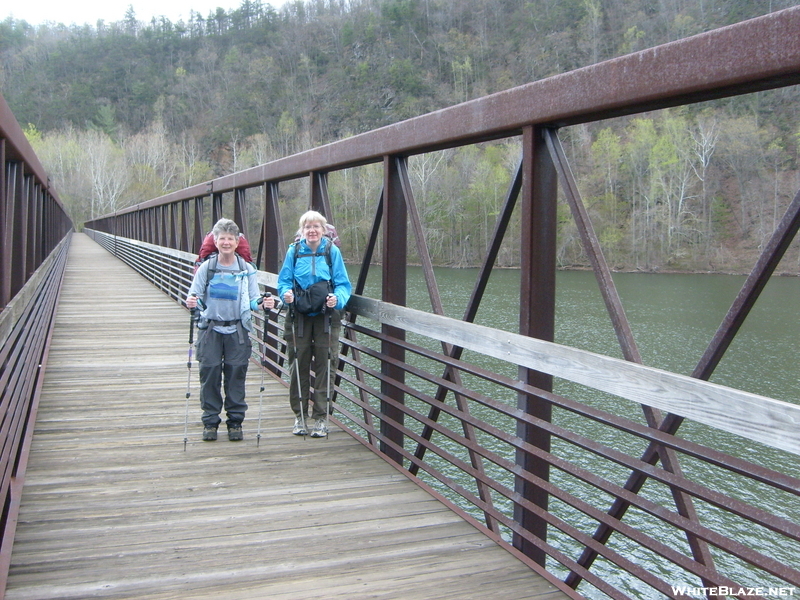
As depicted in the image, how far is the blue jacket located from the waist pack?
0.05 meters

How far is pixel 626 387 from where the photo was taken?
2598mm

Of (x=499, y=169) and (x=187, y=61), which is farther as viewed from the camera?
(x=187, y=61)

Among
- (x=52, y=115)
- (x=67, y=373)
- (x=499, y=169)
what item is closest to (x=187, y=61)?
(x=52, y=115)

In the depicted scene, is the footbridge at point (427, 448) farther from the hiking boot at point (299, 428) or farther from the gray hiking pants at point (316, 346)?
the gray hiking pants at point (316, 346)

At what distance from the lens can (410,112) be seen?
3750 inches

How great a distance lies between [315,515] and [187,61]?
146002 millimetres

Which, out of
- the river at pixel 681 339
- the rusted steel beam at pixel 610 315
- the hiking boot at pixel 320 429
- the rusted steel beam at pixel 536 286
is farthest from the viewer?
the river at pixel 681 339

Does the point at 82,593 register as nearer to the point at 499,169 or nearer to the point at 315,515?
the point at 315,515

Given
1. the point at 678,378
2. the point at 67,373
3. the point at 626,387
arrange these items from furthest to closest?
the point at 67,373
the point at 626,387
the point at 678,378

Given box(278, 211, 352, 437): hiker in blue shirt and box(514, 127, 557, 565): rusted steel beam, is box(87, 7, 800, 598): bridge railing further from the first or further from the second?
box(278, 211, 352, 437): hiker in blue shirt

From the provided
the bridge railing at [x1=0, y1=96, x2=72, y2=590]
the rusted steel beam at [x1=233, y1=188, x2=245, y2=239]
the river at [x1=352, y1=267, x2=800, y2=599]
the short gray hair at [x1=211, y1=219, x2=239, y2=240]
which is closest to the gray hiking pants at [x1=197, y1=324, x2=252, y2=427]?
the short gray hair at [x1=211, y1=219, x2=239, y2=240]

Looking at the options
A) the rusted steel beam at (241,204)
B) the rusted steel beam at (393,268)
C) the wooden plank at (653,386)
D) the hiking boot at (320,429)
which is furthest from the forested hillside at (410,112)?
the wooden plank at (653,386)

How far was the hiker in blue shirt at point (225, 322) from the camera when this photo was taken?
4.84 meters

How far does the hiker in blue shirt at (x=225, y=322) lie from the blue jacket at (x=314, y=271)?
193mm
